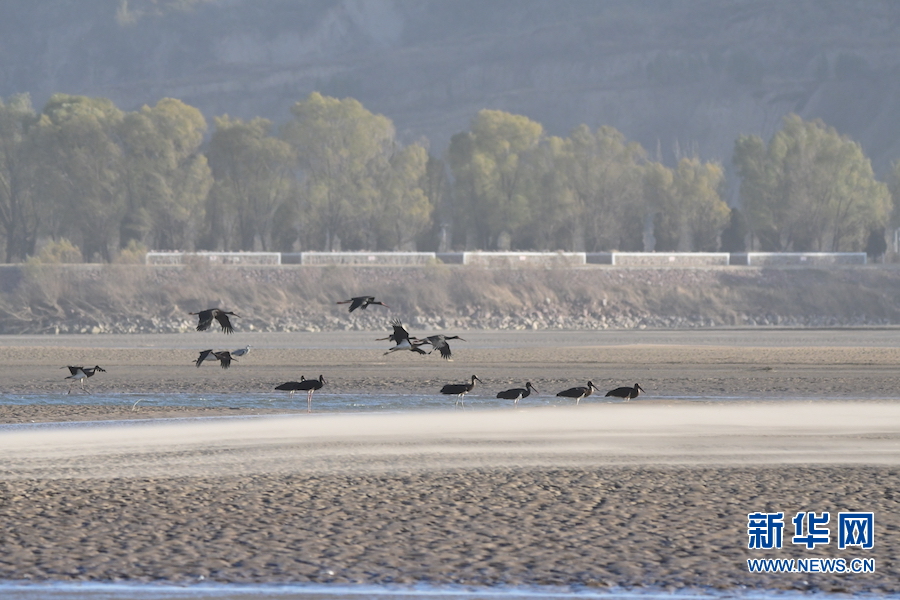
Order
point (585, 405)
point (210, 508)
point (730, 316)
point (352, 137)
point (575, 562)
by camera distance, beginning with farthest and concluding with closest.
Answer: point (352, 137), point (730, 316), point (585, 405), point (210, 508), point (575, 562)

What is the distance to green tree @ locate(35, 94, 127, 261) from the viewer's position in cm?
11644

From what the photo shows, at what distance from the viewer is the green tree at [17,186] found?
120 m

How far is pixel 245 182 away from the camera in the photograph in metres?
125

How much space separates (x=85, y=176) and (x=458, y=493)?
103478 mm

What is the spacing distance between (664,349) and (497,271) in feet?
166

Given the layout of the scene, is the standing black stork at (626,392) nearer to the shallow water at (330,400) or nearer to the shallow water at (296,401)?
the shallow water at (330,400)

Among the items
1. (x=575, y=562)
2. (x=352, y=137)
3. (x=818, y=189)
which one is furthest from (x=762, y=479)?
(x=818, y=189)

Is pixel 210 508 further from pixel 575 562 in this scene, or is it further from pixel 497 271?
pixel 497 271

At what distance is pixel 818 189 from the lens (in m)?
133

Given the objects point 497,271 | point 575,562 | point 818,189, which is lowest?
point 575,562

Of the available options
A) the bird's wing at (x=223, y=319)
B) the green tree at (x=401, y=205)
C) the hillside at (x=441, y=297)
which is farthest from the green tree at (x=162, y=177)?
the bird's wing at (x=223, y=319)

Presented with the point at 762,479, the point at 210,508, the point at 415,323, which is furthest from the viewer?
the point at 415,323

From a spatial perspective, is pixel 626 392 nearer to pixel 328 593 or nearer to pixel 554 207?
pixel 328 593

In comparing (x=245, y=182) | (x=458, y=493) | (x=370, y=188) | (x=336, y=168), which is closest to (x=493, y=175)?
(x=370, y=188)
